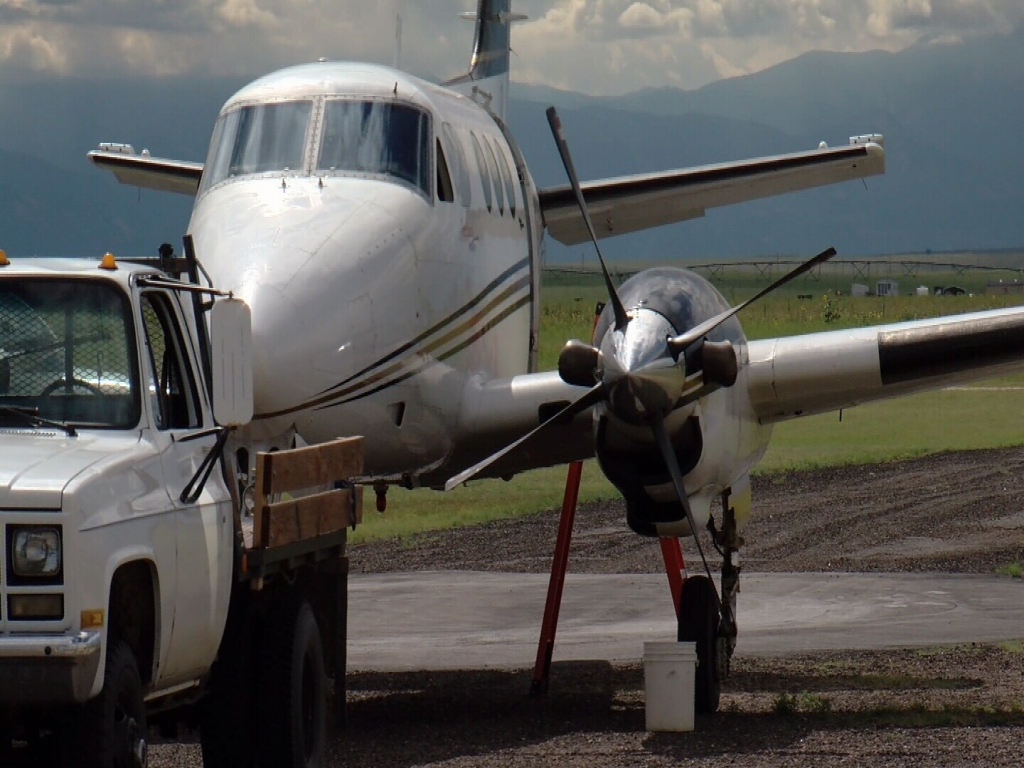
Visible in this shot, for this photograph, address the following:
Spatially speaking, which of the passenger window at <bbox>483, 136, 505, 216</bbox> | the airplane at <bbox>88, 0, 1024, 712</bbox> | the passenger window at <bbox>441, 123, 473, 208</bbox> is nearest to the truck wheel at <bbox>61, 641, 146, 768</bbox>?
the airplane at <bbox>88, 0, 1024, 712</bbox>

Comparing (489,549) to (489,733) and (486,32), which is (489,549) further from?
(489,733)

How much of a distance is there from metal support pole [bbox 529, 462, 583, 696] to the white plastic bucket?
1.77 metres

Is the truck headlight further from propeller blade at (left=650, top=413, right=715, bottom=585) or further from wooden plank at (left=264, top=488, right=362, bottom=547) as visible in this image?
propeller blade at (left=650, top=413, right=715, bottom=585)

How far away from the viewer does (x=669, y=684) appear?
32.4ft

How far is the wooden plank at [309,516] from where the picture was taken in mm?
7181

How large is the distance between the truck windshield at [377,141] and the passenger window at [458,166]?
1.14ft

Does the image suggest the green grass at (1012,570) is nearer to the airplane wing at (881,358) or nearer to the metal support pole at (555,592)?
the metal support pole at (555,592)

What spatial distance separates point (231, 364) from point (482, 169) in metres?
6.10

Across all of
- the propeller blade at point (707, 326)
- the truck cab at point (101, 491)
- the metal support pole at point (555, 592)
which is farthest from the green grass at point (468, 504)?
the truck cab at point (101, 491)

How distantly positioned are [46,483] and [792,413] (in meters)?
6.35

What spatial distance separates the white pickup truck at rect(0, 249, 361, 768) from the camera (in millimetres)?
5500

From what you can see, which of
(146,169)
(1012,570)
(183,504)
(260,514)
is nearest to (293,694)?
(260,514)

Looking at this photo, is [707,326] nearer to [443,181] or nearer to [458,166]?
[443,181]

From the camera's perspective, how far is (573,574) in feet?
62.7
